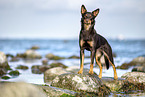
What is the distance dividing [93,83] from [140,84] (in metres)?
2.97

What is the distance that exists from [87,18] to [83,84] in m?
2.77

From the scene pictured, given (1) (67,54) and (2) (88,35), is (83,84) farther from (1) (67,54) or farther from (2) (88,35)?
(1) (67,54)

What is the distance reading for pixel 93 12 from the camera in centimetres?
875

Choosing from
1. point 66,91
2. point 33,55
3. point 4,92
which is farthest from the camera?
point 33,55

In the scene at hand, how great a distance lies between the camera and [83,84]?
29.5ft

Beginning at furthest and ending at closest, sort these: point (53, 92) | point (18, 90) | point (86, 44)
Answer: point (86, 44)
point (53, 92)
point (18, 90)

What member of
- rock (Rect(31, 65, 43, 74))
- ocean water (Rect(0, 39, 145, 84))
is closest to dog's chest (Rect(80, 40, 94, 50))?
ocean water (Rect(0, 39, 145, 84))

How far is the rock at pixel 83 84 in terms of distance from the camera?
8953 mm

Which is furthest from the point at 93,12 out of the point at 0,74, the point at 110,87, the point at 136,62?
the point at 136,62

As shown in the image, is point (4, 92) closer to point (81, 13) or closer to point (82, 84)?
point (82, 84)

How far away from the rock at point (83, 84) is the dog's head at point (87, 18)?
7.11 feet

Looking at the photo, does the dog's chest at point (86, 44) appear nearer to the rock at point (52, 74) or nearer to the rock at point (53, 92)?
the rock at point (53, 92)

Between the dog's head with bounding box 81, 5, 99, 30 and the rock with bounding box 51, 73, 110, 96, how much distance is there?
7.11ft

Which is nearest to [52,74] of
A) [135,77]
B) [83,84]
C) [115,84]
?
[115,84]
